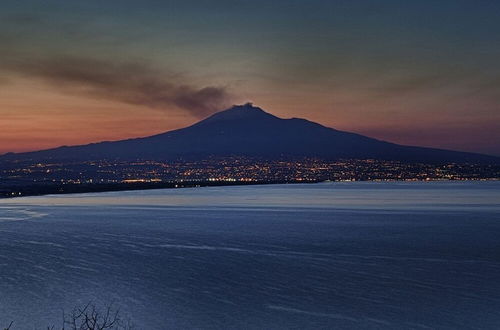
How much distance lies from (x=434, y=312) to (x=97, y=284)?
34.2 ft

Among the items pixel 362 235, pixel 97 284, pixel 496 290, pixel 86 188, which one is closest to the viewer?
pixel 496 290

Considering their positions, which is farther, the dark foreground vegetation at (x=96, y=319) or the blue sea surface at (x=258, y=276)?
the blue sea surface at (x=258, y=276)

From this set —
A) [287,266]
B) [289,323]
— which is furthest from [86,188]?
[289,323]

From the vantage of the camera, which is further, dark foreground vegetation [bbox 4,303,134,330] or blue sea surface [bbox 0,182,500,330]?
blue sea surface [bbox 0,182,500,330]

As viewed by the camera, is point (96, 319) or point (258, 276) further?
point (258, 276)

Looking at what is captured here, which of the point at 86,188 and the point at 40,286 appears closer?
the point at 40,286

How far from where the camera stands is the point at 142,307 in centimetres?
1645

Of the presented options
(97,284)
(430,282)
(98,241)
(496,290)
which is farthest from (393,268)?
(98,241)

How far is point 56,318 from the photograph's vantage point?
15109mm

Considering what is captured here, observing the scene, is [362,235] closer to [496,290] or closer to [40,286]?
[496,290]

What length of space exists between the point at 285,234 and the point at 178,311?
19.9 metres

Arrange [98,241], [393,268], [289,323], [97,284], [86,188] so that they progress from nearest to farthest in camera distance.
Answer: [289,323] < [97,284] < [393,268] < [98,241] < [86,188]

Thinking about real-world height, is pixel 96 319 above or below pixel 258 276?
above

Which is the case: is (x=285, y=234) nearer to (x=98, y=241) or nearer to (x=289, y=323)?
(x=98, y=241)
